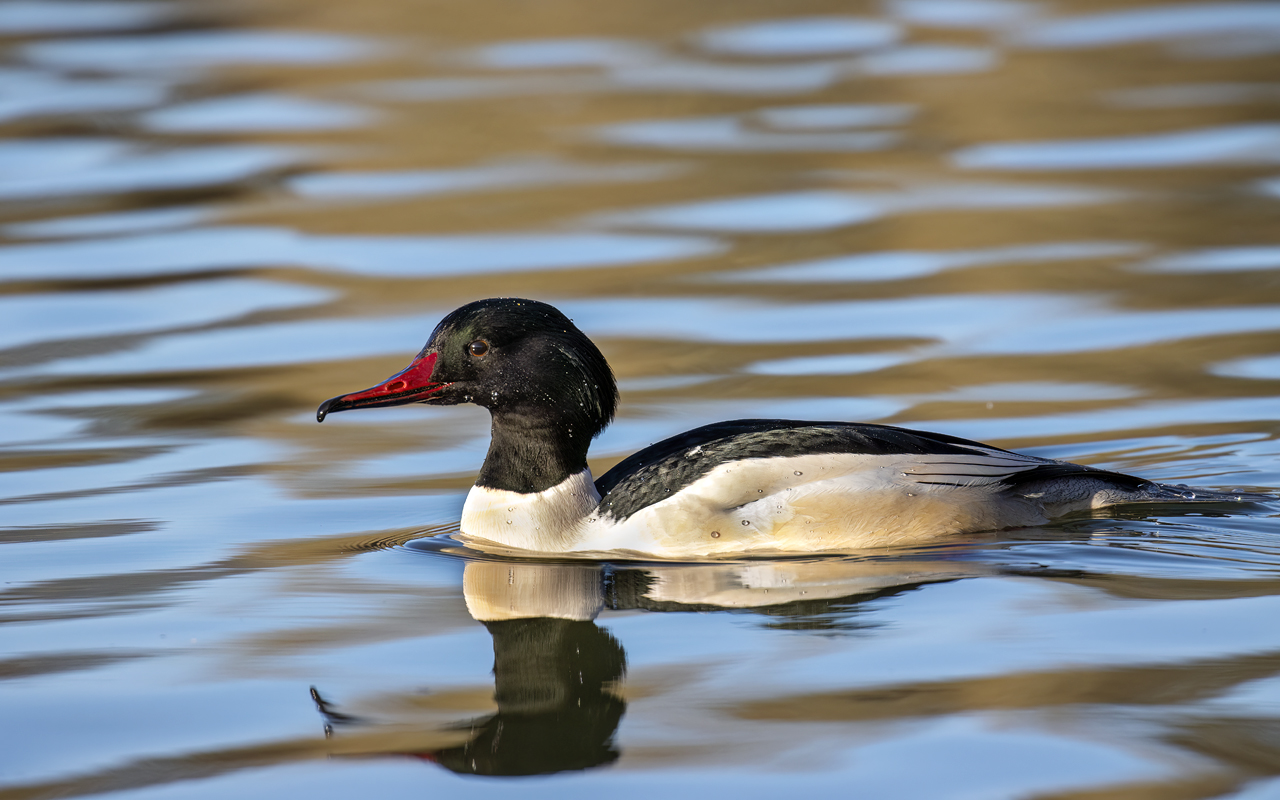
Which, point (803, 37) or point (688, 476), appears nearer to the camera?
point (688, 476)

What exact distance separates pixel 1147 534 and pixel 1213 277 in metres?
4.53

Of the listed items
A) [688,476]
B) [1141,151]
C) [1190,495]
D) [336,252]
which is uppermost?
[1141,151]

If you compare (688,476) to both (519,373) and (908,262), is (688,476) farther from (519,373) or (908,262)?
(908,262)

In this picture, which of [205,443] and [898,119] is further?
[898,119]

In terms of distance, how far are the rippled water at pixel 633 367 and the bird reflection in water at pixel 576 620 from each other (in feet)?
0.07

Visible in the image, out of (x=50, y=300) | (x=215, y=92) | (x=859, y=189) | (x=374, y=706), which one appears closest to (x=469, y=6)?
(x=215, y=92)

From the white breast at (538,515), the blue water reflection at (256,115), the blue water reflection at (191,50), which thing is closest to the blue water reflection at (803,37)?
the blue water reflection at (191,50)

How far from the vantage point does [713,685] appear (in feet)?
15.9

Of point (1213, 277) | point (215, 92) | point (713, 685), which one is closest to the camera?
point (713, 685)

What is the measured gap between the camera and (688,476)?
6.24 meters

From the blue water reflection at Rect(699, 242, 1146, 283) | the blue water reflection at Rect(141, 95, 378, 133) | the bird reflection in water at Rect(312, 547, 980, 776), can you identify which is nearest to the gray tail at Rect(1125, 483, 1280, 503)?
the bird reflection in water at Rect(312, 547, 980, 776)

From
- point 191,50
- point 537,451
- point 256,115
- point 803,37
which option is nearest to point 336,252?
point 256,115

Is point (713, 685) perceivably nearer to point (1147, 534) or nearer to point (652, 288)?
point (1147, 534)

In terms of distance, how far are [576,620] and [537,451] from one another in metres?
1.08
